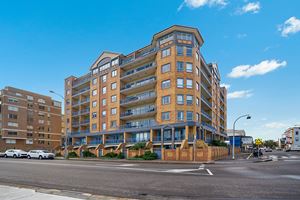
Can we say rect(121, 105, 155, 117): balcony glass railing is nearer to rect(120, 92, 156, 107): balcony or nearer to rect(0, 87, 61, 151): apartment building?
rect(120, 92, 156, 107): balcony

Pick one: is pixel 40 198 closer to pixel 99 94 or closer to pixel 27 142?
pixel 99 94

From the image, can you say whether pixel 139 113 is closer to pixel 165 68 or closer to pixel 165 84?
pixel 165 84

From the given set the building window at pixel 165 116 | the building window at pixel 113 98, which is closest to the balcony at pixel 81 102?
the building window at pixel 113 98

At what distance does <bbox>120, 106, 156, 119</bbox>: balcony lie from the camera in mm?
41531

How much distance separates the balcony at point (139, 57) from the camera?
141 feet

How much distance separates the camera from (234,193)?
8.21 m

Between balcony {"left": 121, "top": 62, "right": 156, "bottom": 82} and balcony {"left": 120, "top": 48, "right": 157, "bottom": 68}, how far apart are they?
1730 millimetres

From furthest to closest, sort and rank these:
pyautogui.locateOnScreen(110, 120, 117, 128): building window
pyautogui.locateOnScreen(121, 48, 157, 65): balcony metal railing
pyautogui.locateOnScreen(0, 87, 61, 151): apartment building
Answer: pyautogui.locateOnScreen(0, 87, 61, 151): apartment building < pyautogui.locateOnScreen(110, 120, 117, 128): building window < pyautogui.locateOnScreen(121, 48, 157, 65): balcony metal railing

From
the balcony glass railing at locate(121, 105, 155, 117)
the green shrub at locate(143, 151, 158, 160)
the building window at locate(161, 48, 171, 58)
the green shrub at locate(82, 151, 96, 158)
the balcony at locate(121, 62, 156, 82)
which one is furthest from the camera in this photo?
the green shrub at locate(82, 151, 96, 158)

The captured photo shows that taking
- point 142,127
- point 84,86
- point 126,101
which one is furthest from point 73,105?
point 142,127

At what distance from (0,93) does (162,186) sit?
252 feet

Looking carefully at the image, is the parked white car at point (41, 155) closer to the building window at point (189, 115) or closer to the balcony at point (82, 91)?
the building window at point (189, 115)

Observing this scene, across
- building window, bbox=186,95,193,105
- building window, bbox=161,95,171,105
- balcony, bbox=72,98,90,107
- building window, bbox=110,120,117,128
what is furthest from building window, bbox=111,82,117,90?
building window, bbox=186,95,193,105

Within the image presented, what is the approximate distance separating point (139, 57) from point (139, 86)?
5.97 meters
